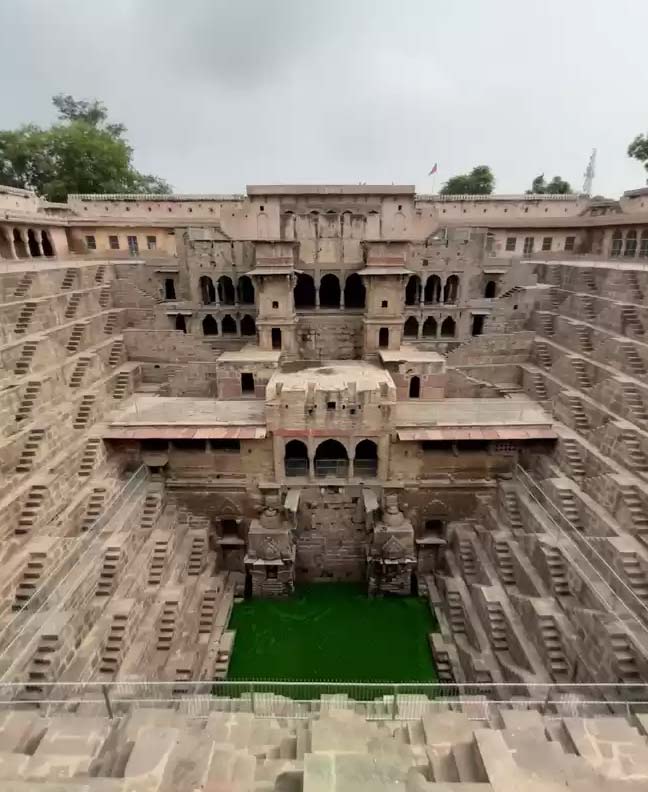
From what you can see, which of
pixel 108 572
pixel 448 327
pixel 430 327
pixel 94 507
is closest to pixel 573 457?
pixel 448 327

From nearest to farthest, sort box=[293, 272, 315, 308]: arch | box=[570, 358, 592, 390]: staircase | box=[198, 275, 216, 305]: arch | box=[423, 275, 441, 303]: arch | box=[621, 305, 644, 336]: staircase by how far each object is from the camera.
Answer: box=[621, 305, 644, 336]: staircase
box=[570, 358, 592, 390]: staircase
box=[198, 275, 216, 305]: arch
box=[423, 275, 441, 303]: arch
box=[293, 272, 315, 308]: arch

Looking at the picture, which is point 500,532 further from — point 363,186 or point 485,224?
point 485,224

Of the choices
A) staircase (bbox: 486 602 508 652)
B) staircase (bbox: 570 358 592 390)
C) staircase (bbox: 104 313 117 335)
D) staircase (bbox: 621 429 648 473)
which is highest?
staircase (bbox: 104 313 117 335)

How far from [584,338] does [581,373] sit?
2398 mm

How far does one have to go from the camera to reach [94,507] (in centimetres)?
1662

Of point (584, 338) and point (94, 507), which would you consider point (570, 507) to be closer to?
point (584, 338)

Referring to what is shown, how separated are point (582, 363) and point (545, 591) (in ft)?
36.2

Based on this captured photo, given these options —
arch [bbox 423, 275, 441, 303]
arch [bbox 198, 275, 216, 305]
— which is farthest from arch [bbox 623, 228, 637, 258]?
arch [bbox 198, 275, 216, 305]

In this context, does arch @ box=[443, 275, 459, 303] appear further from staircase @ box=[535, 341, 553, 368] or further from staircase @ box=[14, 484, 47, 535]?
staircase @ box=[14, 484, 47, 535]

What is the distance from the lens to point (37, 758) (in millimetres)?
7191

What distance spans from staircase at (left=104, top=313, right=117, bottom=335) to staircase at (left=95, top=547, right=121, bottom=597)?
13.5 meters

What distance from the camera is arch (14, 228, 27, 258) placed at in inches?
1137

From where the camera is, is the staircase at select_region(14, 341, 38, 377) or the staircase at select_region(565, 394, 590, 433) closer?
the staircase at select_region(14, 341, 38, 377)

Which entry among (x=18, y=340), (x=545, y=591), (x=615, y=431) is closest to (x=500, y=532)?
(x=545, y=591)
